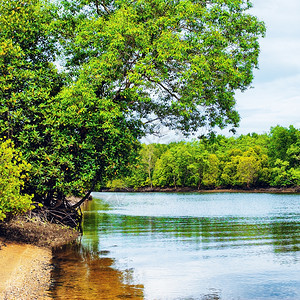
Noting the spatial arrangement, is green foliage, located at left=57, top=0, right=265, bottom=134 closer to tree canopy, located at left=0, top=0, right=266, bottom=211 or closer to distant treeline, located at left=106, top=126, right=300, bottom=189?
tree canopy, located at left=0, top=0, right=266, bottom=211

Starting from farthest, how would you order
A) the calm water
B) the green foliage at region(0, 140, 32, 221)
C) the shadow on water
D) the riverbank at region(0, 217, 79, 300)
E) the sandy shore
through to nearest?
the green foliage at region(0, 140, 32, 221)
the calm water
the shadow on water
the riverbank at region(0, 217, 79, 300)
the sandy shore

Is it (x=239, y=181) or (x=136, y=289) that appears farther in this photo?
(x=239, y=181)

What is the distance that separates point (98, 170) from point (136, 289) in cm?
878

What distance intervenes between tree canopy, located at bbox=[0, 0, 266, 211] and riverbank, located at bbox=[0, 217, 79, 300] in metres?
2.00

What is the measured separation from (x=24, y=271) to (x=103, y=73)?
8525 mm

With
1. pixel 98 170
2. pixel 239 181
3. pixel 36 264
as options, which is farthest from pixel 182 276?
pixel 239 181

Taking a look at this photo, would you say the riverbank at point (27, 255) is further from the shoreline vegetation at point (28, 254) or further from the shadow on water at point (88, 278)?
the shadow on water at point (88, 278)

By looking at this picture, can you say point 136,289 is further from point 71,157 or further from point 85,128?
point 85,128

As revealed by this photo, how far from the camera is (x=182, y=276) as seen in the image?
13883 mm

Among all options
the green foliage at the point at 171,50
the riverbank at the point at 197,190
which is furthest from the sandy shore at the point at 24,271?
the riverbank at the point at 197,190

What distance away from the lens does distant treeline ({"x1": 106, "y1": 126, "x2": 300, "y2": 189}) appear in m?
112

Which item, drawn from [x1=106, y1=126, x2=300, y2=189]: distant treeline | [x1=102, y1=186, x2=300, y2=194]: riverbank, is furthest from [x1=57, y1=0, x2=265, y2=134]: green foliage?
[x1=102, y1=186, x2=300, y2=194]: riverbank

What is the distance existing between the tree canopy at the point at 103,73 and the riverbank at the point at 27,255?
200 centimetres

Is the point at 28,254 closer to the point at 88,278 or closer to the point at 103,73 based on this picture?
the point at 88,278
